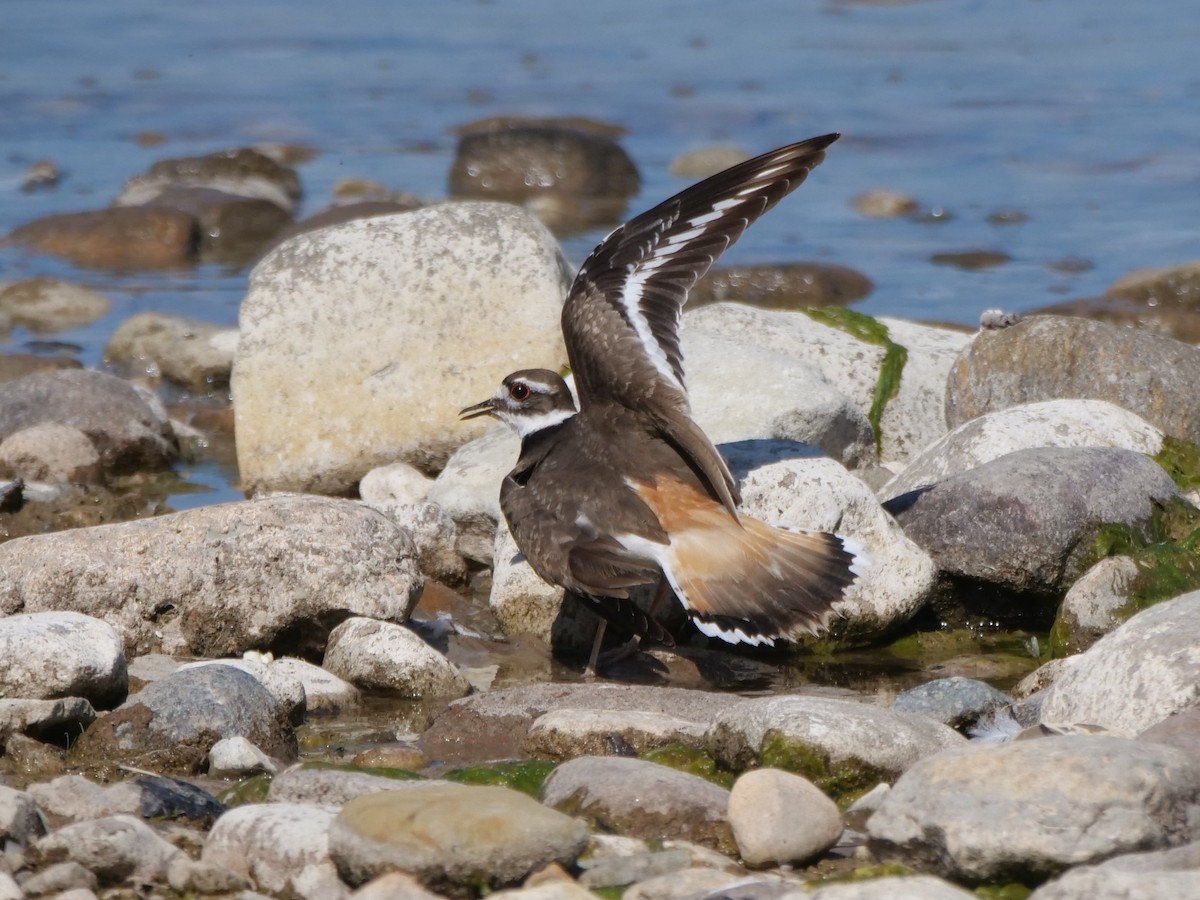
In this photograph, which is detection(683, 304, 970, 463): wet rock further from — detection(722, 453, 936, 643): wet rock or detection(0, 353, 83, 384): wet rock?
detection(0, 353, 83, 384): wet rock

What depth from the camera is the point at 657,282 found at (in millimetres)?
7449

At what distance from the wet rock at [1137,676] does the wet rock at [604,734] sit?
1.16m

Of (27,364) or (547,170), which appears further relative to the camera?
(547,170)

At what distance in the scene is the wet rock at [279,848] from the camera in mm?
4301

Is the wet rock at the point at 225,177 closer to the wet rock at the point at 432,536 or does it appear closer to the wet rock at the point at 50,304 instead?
the wet rock at the point at 50,304

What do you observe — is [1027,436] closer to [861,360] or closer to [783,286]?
[861,360]

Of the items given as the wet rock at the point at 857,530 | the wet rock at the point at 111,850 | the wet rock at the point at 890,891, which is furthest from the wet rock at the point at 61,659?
the wet rock at the point at 890,891

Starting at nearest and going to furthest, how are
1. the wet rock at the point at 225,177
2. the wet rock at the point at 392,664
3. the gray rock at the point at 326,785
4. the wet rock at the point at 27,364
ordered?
the gray rock at the point at 326,785 → the wet rock at the point at 392,664 → the wet rock at the point at 27,364 → the wet rock at the point at 225,177

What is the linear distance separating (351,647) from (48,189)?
45.6 feet

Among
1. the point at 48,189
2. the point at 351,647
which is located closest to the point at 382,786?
the point at 351,647

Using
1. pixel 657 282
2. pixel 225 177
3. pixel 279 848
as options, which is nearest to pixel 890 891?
pixel 279 848

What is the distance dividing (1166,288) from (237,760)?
1049cm

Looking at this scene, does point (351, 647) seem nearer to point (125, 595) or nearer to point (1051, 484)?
point (125, 595)

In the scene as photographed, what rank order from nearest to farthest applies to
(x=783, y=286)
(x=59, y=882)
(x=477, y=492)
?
(x=59, y=882)
(x=477, y=492)
(x=783, y=286)
